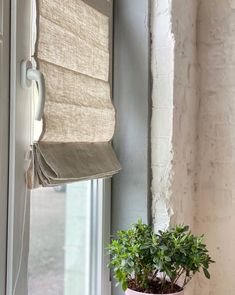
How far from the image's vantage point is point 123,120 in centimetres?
145

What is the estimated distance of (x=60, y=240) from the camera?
1255 millimetres

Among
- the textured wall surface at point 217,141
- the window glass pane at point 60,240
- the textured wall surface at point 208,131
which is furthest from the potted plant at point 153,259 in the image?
the textured wall surface at point 217,141

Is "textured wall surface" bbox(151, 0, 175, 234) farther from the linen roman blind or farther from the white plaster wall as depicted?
the linen roman blind

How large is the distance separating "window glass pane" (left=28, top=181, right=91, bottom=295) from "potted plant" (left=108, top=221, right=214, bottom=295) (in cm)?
17

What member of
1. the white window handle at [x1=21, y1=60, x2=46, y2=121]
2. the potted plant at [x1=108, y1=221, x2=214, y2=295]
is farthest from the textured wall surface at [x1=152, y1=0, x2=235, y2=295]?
the white window handle at [x1=21, y1=60, x2=46, y2=121]

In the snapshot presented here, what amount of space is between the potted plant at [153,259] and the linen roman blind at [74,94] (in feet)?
0.73

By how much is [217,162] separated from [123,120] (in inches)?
16.2

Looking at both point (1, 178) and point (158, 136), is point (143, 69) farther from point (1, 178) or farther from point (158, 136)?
point (1, 178)

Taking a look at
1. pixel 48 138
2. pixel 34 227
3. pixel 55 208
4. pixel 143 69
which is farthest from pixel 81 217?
pixel 143 69

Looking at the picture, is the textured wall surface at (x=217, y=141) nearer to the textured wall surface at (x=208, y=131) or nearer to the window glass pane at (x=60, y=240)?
the textured wall surface at (x=208, y=131)

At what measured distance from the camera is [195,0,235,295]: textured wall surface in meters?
1.58

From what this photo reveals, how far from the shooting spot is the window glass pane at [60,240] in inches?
44.0

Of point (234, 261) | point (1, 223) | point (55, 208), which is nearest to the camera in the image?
point (1, 223)

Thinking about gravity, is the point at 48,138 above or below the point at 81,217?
above
